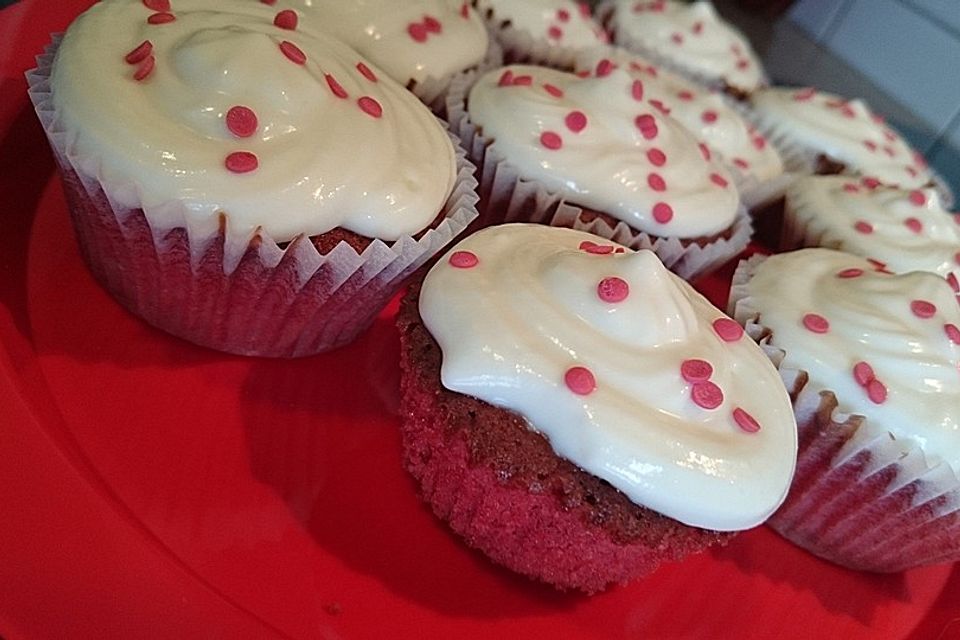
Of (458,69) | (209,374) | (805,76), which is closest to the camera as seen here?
(209,374)

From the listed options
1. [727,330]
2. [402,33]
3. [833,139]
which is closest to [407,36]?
[402,33]

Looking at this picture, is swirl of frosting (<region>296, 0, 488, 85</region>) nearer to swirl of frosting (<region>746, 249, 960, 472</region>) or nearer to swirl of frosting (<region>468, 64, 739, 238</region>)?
swirl of frosting (<region>468, 64, 739, 238</region>)

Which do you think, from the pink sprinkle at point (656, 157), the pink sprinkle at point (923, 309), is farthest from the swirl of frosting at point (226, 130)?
the pink sprinkle at point (923, 309)

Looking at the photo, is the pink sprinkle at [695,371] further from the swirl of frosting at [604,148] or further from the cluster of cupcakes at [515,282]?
the swirl of frosting at [604,148]

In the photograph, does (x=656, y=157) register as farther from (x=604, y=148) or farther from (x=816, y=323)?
(x=816, y=323)

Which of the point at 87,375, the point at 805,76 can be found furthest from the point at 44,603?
the point at 805,76

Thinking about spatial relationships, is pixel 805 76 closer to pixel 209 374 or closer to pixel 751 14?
pixel 751 14
